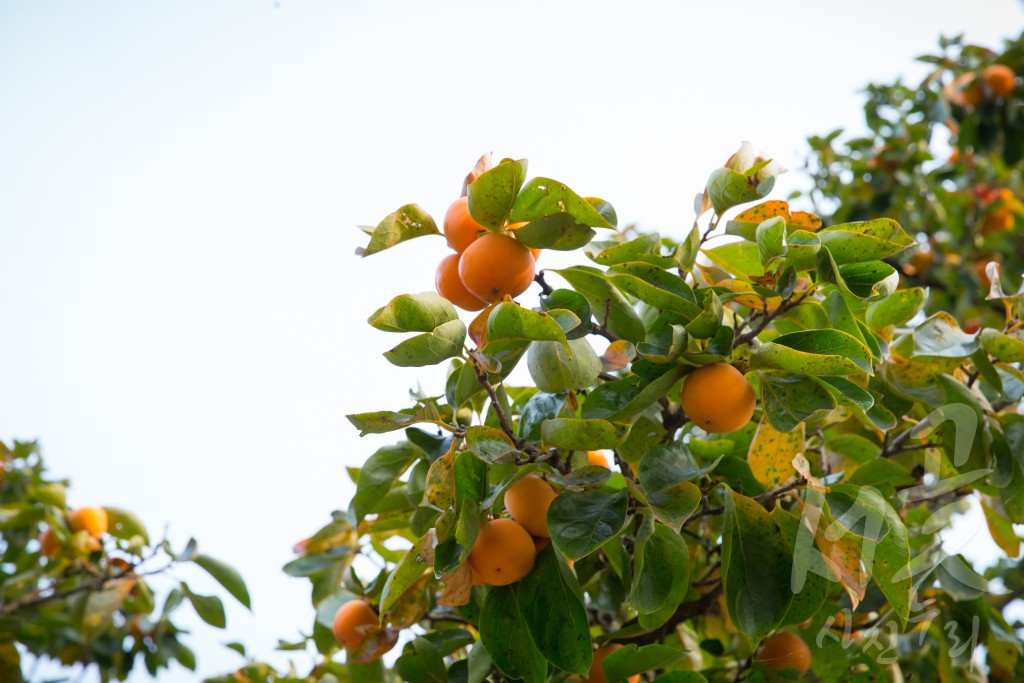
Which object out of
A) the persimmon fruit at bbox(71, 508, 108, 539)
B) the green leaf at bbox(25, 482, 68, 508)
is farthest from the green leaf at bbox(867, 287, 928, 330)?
the green leaf at bbox(25, 482, 68, 508)

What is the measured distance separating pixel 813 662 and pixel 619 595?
266mm

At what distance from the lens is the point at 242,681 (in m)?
1.73

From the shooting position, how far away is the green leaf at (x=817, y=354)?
2.66 ft

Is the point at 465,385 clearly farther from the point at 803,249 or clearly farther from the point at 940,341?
the point at 940,341

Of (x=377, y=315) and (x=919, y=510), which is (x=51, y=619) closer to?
(x=377, y=315)

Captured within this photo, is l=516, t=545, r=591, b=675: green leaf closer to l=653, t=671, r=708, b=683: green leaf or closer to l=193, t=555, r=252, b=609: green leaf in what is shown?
l=653, t=671, r=708, b=683: green leaf

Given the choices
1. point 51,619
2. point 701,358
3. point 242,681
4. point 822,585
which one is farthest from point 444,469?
point 51,619

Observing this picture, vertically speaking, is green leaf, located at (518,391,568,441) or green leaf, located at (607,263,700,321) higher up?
green leaf, located at (607,263,700,321)

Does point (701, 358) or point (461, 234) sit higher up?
point (461, 234)

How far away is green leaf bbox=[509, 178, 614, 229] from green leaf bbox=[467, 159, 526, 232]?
1 cm

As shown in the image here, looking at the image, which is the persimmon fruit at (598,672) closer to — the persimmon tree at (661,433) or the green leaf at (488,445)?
the persimmon tree at (661,433)

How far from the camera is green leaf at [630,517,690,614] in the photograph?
0.89 m

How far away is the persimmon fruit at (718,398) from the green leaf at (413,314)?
0.86 feet

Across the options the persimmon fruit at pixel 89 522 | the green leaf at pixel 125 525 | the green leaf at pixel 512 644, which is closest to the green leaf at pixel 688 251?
the green leaf at pixel 512 644
